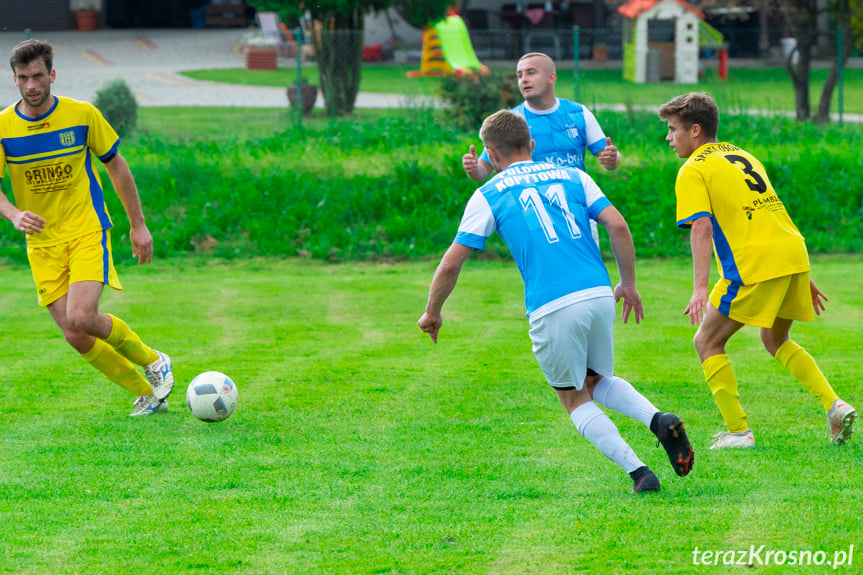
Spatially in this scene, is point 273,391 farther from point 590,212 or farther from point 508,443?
point 590,212

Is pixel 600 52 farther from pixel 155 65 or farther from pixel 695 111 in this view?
pixel 695 111

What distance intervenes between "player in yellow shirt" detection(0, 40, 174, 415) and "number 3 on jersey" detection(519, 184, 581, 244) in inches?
112

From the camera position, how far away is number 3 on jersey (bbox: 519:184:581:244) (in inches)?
185

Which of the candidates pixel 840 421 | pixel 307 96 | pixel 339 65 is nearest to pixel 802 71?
pixel 339 65

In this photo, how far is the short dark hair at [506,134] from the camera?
15.8ft

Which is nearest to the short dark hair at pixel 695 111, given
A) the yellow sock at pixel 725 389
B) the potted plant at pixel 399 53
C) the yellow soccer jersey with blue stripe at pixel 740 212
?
the yellow soccer jersey with blue stripe at pixel 740 212

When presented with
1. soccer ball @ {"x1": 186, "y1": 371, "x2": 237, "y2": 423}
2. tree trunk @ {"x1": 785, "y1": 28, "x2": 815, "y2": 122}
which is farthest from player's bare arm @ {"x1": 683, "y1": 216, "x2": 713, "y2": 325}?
tree trunk @ {"x1": 785, "y1": 28, "x2": 815, "y2": 122}

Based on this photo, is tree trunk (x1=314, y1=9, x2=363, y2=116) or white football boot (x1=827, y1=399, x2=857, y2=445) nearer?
white football boot (x1=827, y1=399, x2=857, y2=445)

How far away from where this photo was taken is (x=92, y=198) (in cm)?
643

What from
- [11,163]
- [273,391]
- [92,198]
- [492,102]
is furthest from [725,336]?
[492,102]

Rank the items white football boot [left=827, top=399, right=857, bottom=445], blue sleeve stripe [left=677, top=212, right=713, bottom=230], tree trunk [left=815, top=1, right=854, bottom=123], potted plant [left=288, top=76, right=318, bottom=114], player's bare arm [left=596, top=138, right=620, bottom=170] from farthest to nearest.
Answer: tree trunk [left=815, top=1, right=854, bottom=123]
potted plant [left=288, top=76, right=318, bottom=114]
player's bare arm [left=596, top=138, right=620, bottom=170]
white football boot [left=827, top=399, right=857, bottom=445]
blue sleeve stripe [left=677, top=212, right=713, bottom=230]

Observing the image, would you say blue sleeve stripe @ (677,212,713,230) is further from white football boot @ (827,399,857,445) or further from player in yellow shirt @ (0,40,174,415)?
player in yellow shirt @ (0,40,174,415)

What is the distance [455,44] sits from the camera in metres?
32.4

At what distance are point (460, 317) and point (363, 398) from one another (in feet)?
10.6
